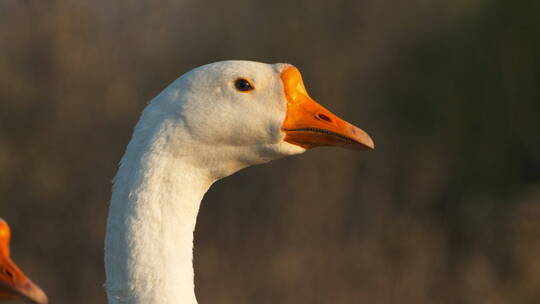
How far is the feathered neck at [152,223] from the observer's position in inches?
167

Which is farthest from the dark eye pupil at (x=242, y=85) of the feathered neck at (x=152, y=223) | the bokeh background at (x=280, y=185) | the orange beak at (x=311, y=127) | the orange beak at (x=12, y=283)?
the bokeh background at (x=280, y=185)

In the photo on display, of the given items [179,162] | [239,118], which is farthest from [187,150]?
[239,118]

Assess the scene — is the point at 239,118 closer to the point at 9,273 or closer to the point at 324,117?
the point at 324,117

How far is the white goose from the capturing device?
4273 millimetres

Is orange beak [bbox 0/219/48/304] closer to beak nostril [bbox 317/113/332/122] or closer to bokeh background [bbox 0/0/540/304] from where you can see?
beak nostril [bbox 317/113/332/122]

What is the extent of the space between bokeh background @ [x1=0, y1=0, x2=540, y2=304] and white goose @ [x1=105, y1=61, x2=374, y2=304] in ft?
20.8

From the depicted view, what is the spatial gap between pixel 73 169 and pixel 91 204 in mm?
528

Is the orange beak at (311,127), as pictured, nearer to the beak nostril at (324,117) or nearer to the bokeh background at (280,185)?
the beak nostril at (324,117)

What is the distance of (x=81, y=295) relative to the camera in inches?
447

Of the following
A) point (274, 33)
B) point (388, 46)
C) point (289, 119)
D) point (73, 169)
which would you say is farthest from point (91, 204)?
point (289, 119)

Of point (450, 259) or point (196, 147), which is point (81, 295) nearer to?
point (450, 259)

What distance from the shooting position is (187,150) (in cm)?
449

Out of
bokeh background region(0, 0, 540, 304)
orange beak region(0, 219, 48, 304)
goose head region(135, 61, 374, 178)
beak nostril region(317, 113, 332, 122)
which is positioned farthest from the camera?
bokeh background region(0, 0, 540, 304)

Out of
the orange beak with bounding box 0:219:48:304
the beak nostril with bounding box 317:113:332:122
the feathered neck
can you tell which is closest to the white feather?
the feathered neck
